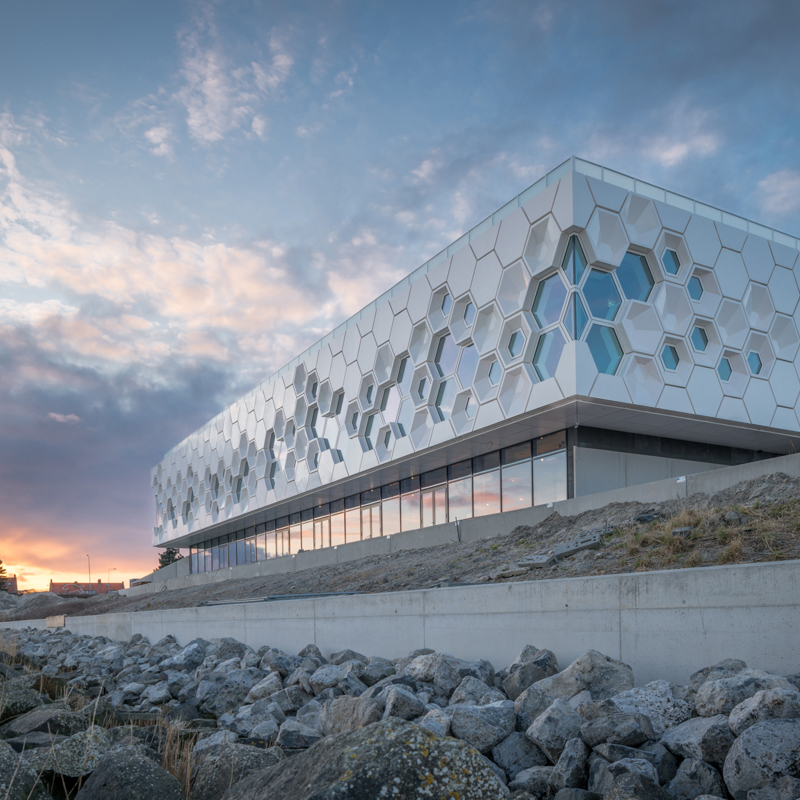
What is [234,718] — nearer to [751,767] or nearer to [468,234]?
[751,767]

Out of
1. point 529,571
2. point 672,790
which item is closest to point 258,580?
point 529,571

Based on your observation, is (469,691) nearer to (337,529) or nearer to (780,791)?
(780,791)

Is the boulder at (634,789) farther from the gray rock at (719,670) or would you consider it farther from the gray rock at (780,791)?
the gray rock at (719,670)

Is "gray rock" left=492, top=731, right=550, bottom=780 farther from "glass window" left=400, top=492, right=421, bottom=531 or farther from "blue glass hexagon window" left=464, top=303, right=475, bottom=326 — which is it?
"glass window" left=400, top=492, right=421, bottom=531

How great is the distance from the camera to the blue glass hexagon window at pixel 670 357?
67.4 feet

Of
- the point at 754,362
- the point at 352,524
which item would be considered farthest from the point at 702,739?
Answer: the point at 352,524

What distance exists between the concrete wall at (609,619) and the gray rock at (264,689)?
4.88ft

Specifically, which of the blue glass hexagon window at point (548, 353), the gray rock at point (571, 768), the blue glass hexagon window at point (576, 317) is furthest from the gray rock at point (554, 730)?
the blue glass hexagon window at point (548, 353)

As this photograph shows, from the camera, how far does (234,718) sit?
257 inches

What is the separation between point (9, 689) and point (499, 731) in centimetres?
479

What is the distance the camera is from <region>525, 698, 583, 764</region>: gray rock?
418cm

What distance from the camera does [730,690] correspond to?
13.9 feet

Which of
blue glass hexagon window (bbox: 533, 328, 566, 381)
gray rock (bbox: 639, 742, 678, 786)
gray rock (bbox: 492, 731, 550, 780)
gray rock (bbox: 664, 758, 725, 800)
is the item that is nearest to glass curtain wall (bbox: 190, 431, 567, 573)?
blue glass hexagon window (bbox: 533, 328, 566, 381)

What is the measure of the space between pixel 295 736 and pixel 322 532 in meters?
31.4
